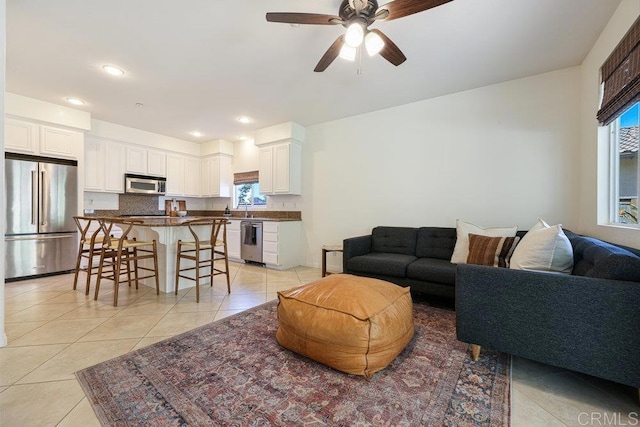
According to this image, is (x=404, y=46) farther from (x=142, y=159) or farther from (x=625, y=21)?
(x=142, y=159)

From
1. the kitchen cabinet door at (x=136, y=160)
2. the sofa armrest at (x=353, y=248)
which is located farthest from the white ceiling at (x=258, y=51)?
the sofa armrest at (x=353, y=248)

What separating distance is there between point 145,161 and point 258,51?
13.0 ft

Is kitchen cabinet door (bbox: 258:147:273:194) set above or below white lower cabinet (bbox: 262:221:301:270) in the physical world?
above

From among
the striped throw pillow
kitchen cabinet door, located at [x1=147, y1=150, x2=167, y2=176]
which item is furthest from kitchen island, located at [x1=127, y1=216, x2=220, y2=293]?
the striped throw pillow

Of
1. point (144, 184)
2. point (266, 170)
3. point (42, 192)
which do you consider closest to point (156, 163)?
point (144, 184)

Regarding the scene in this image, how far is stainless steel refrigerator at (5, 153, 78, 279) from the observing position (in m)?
Result: 3.52

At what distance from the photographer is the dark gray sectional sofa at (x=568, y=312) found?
1.27 metres

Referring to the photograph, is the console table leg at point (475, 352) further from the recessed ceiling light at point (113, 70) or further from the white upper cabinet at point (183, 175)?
the white upper cabinet at point (183, 175)

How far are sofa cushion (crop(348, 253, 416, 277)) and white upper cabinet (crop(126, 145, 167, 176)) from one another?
4589 mm

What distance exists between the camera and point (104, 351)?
6.15 feet

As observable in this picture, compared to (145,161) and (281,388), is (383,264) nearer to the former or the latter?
(281,388)

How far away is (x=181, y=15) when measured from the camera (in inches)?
82.3

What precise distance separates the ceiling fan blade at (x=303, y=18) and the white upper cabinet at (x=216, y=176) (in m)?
4.57

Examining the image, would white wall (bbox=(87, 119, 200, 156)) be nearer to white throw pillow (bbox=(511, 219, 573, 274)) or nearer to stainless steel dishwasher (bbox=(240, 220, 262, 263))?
stainless steel dishwasher (bbox=(240, 220, 262, 263))
